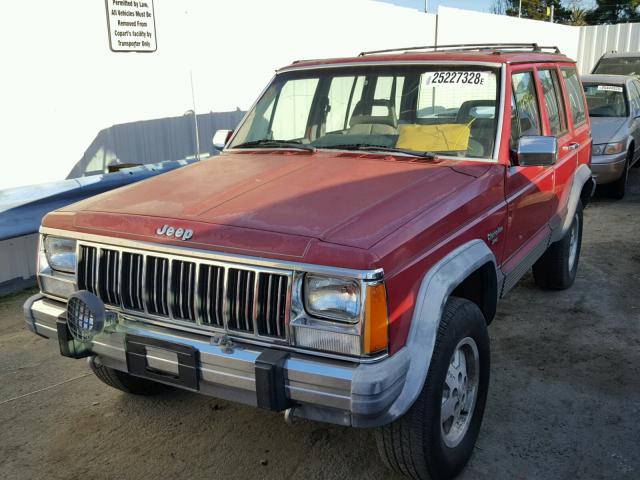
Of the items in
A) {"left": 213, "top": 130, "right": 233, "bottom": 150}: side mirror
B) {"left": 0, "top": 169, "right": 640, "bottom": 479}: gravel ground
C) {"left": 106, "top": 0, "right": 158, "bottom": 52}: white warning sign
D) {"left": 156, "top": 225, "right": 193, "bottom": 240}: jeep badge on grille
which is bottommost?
{"left": 0, "top": 169, "right": 640, "bottom": 479}: gravel ground

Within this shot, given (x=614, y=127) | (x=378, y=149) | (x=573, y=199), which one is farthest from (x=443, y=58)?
(x=614, y=127)

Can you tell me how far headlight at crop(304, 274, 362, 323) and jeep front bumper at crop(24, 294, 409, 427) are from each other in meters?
0.18

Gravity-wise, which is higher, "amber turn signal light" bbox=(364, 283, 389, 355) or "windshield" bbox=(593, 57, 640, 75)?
"windshield" bbox=(593, 57, 640, 75)

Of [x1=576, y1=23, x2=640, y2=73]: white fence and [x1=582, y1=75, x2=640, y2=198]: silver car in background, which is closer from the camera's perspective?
[x1=582, y1=75, x2=640, y2=198]: silver car in background

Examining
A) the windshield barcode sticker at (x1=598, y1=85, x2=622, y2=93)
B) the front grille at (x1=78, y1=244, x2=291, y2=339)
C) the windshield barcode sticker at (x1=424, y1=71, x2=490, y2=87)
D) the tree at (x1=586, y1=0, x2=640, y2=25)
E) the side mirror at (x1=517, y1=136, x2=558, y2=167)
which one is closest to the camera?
the front grille at (x1=78, y1=244, x2=291, y2=339)

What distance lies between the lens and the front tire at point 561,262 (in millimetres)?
5165

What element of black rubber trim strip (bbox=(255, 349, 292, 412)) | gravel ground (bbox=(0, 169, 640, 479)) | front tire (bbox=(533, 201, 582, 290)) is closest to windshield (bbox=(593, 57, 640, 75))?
front tire (bbox=(533, 201, 582, 290))

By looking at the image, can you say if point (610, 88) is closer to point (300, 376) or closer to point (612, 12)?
point (300, 376)

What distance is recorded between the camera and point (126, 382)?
372cm

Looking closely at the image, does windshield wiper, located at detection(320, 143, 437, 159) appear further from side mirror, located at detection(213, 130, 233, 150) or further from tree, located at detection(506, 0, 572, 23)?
tree, located at detection(506, 0, 572, 23)

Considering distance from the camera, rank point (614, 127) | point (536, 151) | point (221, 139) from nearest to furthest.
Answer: point (536, 151) < point (221, 139) < point (614, 127)

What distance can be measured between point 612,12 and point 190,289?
5007cm

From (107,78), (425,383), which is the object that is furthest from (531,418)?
(107,78)

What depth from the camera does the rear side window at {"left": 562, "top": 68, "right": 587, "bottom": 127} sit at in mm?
5164
